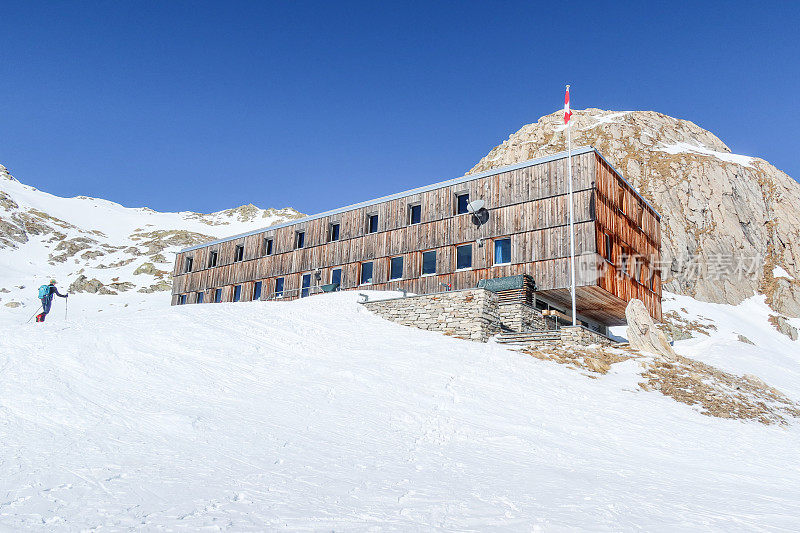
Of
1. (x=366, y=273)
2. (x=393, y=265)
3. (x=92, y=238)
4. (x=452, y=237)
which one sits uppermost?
(x=92, y=238)

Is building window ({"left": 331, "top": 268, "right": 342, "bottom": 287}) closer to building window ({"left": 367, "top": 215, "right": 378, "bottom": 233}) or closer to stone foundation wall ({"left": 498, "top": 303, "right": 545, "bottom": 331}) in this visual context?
building window ({"left": 367, "top": 215, "right": 378, "bottom": 233})

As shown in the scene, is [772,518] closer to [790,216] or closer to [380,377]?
[380,377]

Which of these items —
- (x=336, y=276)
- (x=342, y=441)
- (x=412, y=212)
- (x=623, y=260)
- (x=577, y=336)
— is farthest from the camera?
(x=336, y=276)

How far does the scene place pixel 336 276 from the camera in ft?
111

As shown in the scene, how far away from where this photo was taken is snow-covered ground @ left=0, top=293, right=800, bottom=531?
582 cm

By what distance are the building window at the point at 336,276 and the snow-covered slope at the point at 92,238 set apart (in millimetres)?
28708

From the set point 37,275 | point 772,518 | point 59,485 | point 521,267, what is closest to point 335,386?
point 59,485

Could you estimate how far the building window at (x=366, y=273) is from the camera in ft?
106

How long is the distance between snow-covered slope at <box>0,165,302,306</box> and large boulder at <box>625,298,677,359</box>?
1819 inches

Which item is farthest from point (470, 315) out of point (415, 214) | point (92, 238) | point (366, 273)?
point (92, 238)

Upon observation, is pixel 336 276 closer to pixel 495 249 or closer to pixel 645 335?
pixel 495 249

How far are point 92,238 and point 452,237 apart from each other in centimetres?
7993

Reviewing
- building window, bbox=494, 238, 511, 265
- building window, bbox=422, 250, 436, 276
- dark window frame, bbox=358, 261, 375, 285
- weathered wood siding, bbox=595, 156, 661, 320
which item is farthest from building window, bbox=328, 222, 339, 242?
weathered wood siding, bbox=595, 156, 661, 320

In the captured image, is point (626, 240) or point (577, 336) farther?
point (626, 240)
